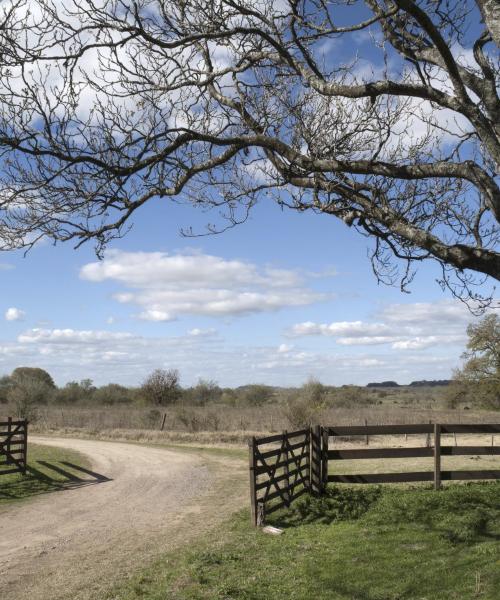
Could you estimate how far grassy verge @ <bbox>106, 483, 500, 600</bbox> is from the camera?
7109 millimetres

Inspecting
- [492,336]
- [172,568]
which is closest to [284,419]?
[492,336]

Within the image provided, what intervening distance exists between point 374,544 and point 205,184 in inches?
240

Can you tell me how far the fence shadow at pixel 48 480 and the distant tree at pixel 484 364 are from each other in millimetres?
38134

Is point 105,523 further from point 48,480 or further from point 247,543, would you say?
point 48,480

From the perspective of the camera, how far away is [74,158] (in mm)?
6812

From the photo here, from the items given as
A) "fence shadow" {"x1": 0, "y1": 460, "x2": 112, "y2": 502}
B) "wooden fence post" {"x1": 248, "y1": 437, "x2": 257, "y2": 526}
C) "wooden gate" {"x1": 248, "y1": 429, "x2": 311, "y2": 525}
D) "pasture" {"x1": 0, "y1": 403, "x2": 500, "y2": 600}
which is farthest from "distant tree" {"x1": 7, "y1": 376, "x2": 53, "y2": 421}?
"wooden fence post" {"x1": 248, "y1": 437, "x2": 257, "y2": 526}

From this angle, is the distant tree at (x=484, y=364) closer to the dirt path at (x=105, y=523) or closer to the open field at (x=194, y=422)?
the open field at (x=194, y=422)

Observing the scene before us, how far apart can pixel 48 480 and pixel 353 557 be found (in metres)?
13.6

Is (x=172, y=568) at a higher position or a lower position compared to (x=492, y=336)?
lower

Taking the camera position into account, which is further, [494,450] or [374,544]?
[494,450]

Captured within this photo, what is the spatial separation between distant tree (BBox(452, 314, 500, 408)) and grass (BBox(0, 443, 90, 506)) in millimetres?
36418

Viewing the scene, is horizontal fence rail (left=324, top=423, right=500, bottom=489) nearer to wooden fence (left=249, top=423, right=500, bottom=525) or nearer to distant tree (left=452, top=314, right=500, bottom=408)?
wooden fence (left=249, top=423, right=500, bottom=525)

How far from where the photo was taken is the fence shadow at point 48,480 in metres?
17.2

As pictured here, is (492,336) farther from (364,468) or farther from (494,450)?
(494,450)
